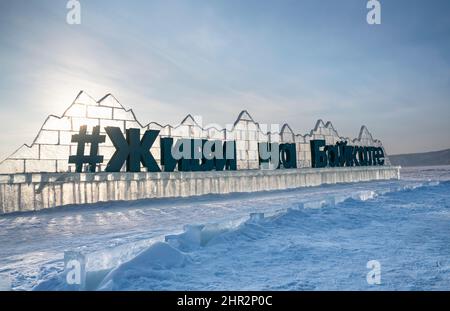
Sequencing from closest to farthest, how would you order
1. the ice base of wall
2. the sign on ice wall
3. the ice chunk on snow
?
1. the ice chunk on snow
2. the ice base of wall
3. the sign on ice wall

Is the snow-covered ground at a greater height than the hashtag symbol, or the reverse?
the hashtag symbol

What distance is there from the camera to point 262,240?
5312 mm

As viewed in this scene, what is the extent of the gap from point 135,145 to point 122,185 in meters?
1.60

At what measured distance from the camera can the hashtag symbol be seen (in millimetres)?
10195

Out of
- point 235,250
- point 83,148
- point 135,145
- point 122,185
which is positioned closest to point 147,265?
point 235,250

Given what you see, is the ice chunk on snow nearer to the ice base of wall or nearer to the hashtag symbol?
the ice base of wall

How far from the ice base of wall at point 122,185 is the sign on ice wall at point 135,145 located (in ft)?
1.35

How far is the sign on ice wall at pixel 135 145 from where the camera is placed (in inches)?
399

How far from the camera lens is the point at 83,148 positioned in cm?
1038

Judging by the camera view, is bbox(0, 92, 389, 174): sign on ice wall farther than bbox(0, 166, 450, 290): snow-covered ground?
Yes

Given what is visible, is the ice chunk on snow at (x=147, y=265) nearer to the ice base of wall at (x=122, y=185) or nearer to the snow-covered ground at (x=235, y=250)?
the snow-covered ground at (x=235, y=250)

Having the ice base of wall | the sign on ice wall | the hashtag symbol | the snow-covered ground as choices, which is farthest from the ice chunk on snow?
the sign on ice wall

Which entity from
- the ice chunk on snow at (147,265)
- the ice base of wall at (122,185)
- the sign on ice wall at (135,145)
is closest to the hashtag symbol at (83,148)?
the sign on ice wall at (135,145)
